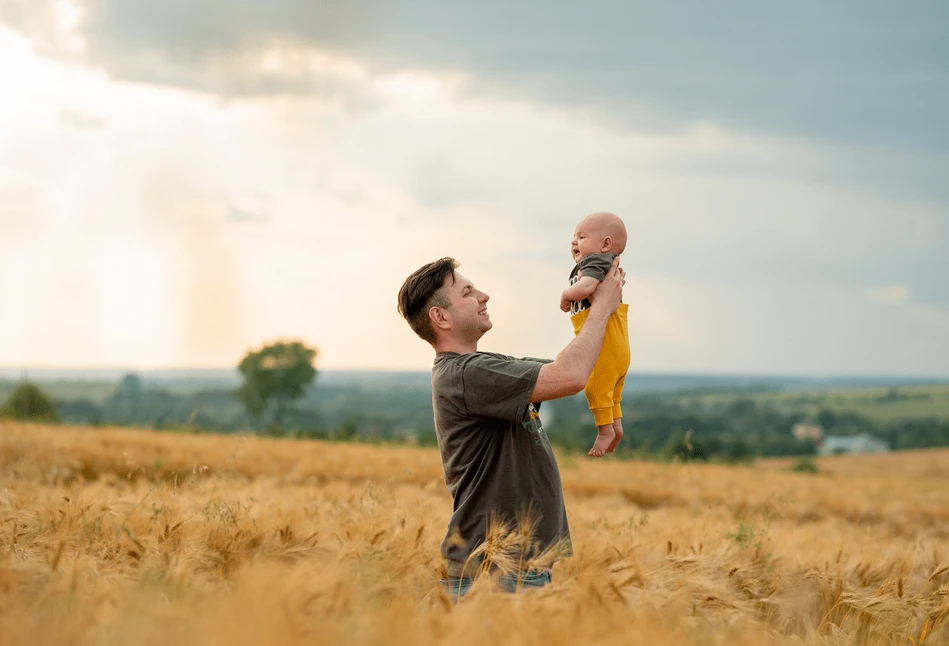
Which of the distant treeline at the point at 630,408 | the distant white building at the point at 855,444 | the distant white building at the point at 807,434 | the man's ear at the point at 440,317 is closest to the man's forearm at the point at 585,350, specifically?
the man's ear at the point at 440,317

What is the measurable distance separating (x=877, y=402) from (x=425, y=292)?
117854 mm

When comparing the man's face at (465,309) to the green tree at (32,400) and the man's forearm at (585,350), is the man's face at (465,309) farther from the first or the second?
the green tree at (32,400)

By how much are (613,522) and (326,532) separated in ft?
11.3

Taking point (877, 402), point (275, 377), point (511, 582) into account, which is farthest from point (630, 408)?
point (877, 402)

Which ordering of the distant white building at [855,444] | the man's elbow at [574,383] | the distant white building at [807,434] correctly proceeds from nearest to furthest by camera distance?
the man's elbow at [574,383] → the distant white building at [807,434] → the distant white building at [855,444]

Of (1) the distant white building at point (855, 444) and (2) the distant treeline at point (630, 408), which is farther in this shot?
(1) the distant white building at point (855, 444)

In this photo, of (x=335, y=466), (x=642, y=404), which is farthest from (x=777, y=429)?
(x=335, y=466)

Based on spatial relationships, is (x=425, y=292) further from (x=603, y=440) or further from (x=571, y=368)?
(x=603, y=440)

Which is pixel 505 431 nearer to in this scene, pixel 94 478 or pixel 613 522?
pixel 613 522

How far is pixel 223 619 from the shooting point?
1.97 meters

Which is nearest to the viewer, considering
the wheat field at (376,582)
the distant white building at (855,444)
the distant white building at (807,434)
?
the wheat field at (376,582)

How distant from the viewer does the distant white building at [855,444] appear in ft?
251

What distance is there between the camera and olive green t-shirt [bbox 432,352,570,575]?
12.2ft

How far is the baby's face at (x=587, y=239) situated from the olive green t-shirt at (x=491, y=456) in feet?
2.18
